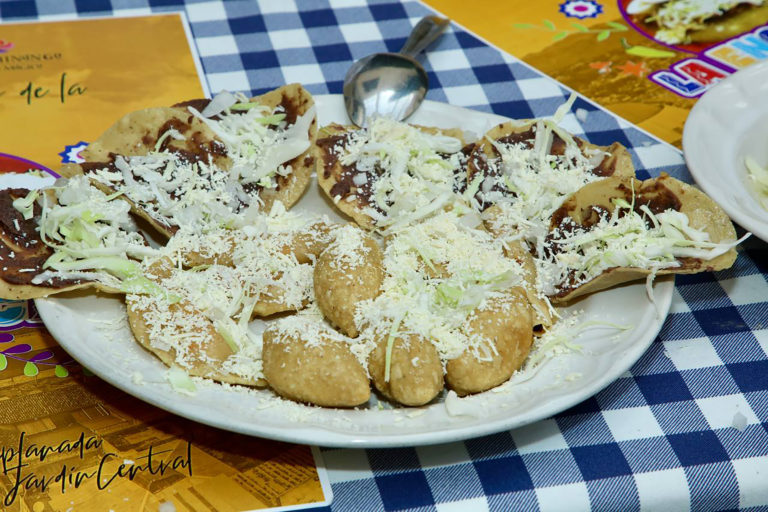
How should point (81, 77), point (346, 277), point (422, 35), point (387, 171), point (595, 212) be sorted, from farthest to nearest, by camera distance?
1. point (422, 35)
2. point (81, 77)
3. point (387, 171)
4. point (595, 212)
5. point (346, 277)

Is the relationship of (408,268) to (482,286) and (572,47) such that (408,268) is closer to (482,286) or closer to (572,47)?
(482,286)

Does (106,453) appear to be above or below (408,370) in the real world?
below

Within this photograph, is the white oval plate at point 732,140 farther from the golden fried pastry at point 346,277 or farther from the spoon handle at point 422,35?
the spoon handle at point 422,35

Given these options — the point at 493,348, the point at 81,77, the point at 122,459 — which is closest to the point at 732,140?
the point at 493,348

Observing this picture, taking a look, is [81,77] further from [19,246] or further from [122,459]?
[122,459]

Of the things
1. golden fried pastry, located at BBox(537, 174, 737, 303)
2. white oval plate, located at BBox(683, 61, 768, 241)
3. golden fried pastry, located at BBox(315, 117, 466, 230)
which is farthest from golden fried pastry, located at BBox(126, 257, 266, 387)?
white oval plate, located at BBox(683, 61, 768, 241)
